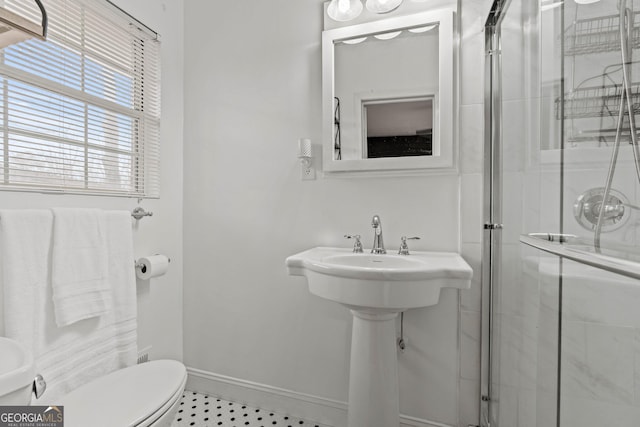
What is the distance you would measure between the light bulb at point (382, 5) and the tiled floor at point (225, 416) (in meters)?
2.08

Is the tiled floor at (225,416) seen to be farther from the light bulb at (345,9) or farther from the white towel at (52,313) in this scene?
the light bulb at (345,9)

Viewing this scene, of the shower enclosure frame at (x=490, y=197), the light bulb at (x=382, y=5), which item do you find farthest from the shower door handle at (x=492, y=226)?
the light bulb at (x=382, y=5)

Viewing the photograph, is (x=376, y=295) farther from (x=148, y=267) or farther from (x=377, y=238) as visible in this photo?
(x=148, y=267)

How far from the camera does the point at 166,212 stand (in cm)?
180

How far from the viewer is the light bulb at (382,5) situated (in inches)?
57.2

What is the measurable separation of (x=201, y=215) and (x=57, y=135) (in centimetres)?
79

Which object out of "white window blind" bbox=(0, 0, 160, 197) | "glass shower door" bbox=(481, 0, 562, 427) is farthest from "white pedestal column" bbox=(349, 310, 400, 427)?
"white window blind" bbox=(0, 0, 160, 197)

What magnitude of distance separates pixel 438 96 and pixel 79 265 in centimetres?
172

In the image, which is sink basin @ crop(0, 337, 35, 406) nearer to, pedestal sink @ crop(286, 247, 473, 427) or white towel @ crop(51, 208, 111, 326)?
white towel @ crop(51, 208, 111, 326)

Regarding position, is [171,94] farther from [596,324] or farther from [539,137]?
[596,324]

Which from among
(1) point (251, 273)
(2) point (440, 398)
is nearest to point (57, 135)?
(1) point (251, 273)

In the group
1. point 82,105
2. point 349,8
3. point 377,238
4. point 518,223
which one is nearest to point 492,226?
point 518,223

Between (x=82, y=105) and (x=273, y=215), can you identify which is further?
(x=273, y=215)

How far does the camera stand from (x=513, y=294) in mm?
1057
